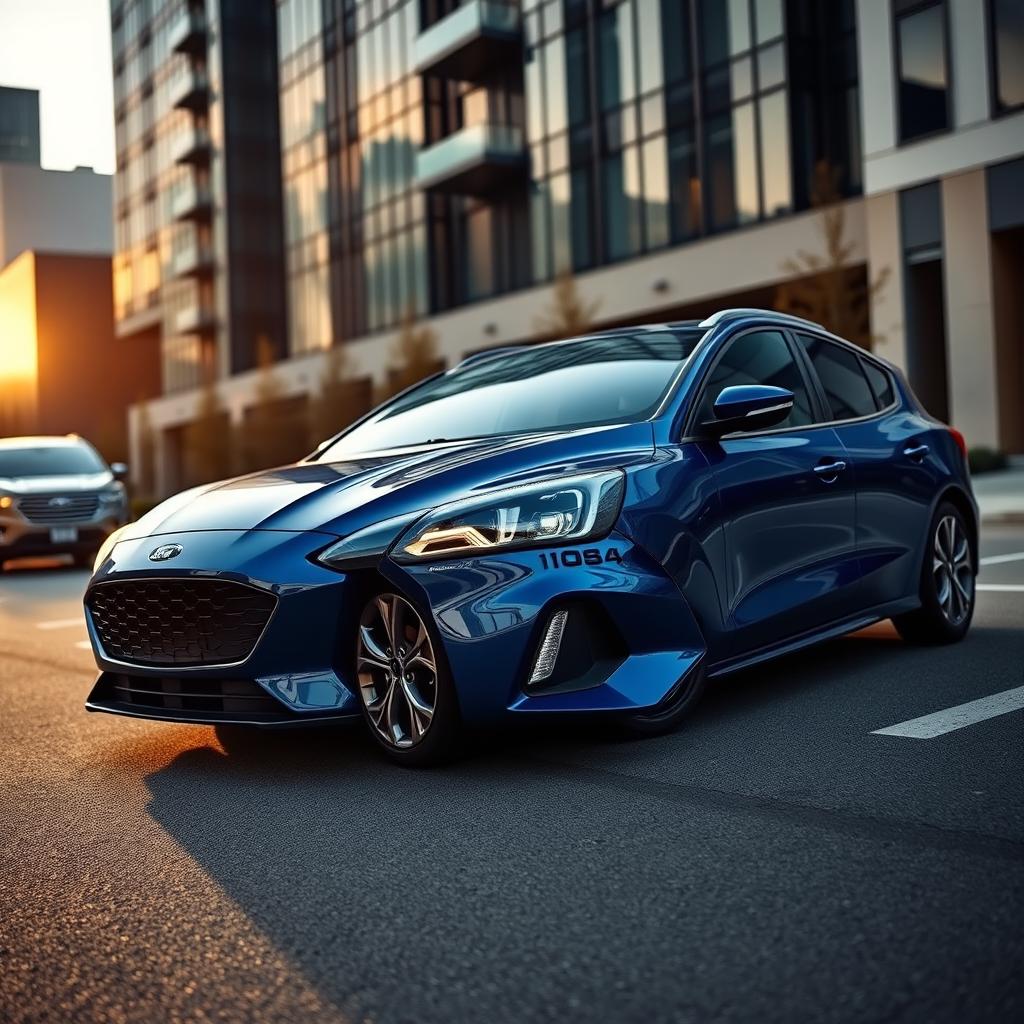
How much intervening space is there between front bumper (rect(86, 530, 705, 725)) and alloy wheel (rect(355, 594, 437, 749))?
0.18 ft

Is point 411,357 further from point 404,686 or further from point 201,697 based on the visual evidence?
point 404,686

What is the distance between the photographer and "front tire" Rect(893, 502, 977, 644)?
622 cm

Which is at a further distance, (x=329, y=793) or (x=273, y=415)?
(x=273, y=415)

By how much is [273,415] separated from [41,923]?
1943 inches

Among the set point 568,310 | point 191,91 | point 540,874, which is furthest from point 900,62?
point 191,91

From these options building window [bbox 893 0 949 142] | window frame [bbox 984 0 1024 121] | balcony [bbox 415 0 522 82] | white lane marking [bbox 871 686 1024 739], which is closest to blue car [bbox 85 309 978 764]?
white lane marking [bbox 871 686 1024 739]

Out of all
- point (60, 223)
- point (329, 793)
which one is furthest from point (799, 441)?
point (60, 223)

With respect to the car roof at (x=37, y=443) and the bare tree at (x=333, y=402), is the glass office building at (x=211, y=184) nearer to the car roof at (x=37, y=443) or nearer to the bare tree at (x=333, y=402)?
the bare tree at (x=333, y=402)

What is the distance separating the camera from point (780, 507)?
16.9 ft

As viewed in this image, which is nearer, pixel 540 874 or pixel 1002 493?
pixel 540 874

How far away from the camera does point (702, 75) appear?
1276 inches

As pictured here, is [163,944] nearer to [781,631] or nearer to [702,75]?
[781,631]

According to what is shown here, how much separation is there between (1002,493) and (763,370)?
15.4 metres


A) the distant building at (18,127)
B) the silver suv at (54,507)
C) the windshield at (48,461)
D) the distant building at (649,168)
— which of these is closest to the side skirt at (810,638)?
the silver suv at (54,507)
